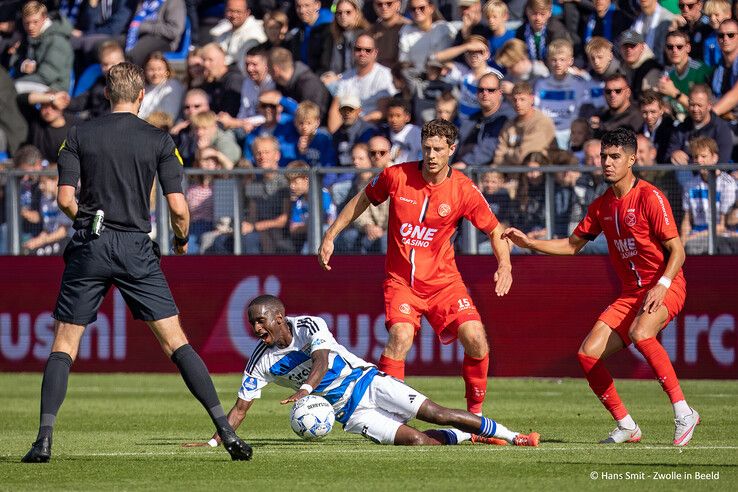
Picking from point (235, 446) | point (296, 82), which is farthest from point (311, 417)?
point (296, 82)

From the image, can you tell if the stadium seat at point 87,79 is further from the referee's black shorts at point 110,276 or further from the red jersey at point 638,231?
the referee's black shorts at point 110,276

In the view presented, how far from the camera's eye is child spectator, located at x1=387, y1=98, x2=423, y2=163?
17417mm

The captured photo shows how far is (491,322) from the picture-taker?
1659 cm

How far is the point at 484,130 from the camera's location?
1750cm

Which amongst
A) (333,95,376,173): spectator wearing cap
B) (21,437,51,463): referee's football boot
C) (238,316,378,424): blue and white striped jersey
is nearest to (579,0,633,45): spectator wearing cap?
(333,95,376,173): spectator wearing cap

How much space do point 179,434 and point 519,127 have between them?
7.35 metres

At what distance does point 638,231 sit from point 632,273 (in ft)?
1.15

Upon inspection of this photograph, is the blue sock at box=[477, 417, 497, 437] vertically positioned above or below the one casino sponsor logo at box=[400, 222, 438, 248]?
below

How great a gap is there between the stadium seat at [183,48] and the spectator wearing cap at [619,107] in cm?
697

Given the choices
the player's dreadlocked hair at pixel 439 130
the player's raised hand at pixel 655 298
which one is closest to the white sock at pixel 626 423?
the player's raised hand at pixel 655 298

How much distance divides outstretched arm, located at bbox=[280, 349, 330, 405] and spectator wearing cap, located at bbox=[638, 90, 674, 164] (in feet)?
26.6

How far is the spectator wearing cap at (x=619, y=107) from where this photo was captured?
16688 millimetres

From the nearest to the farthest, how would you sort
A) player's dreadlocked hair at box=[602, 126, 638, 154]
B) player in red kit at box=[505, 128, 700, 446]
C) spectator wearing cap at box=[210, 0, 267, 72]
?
player in red kit at box=[505, 128, 700, 446]
player's dreadlocked hair at box=[602, 126, 638, 154]
spectator wearing cap at box=[210, 0, 267, 72]

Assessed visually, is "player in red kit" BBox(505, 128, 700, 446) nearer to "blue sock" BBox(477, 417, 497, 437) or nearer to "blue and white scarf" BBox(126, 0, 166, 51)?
"blue sock" BBox(477, 417, 497, 437)
